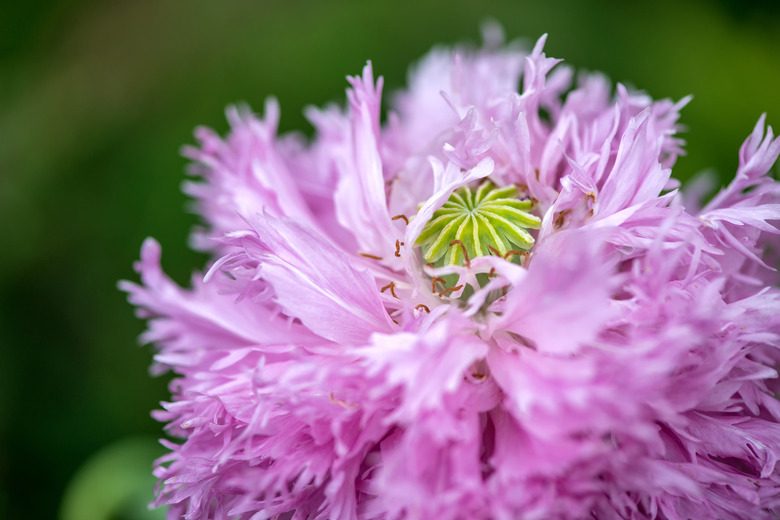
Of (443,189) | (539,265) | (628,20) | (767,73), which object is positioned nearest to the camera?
(539,265)

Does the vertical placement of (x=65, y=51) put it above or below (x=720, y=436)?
above

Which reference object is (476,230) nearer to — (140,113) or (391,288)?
(391,288)

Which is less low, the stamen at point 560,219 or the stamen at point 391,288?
the stamen at point 391,288

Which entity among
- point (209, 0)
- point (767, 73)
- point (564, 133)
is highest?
point (209, 0)

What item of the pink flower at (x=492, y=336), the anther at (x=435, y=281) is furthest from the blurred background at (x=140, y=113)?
the anther at (x=435, y=281)

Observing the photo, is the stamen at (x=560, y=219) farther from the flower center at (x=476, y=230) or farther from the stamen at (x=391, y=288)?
the stamen at (x=391, y=288)

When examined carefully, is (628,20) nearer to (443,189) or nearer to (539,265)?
(443,189)

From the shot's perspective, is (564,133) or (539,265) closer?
(539,265)

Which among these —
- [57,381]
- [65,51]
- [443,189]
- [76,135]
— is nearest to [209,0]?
[65,51]
